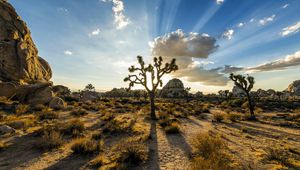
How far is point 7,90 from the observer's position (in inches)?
761

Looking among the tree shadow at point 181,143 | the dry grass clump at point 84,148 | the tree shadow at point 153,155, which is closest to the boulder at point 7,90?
the dry grass clump at point 84,148

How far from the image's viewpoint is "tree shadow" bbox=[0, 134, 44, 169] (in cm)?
598

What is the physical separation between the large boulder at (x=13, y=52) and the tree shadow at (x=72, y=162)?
2119 centimetres

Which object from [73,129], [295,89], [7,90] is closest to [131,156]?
[73,129]

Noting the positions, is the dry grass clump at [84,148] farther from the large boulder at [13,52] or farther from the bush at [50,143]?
the large boulder at [13,52]

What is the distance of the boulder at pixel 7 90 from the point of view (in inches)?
752

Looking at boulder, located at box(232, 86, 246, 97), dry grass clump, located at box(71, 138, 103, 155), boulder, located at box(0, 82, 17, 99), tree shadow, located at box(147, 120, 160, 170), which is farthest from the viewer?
boulder, located at box(232, 86, 246, 97)

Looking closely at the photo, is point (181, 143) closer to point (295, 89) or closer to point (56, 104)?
point (56, 104)

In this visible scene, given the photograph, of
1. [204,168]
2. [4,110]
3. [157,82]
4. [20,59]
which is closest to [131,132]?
[204,168]

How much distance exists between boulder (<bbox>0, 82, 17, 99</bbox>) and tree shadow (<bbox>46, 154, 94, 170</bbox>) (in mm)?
18886

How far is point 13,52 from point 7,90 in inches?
325

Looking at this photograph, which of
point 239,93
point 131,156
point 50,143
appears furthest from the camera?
point 239,93

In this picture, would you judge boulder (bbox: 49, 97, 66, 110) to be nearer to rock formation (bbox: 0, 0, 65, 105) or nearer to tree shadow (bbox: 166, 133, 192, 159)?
rock formation (bbox: 0, 0, 65, 105)

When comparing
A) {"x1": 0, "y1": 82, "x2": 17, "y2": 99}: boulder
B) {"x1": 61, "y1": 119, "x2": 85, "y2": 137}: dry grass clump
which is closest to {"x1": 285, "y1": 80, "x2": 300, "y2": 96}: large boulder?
{"x1": 61, "y1": 119, "x2": 85, "y2": 137}: dry grass clump
